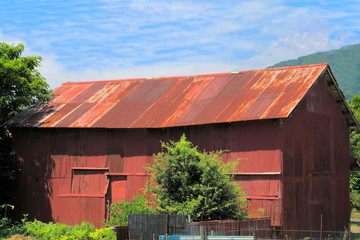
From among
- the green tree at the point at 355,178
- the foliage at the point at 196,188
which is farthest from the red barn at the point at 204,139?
the green tree at the point at 355,178

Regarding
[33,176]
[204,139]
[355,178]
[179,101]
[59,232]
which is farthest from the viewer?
[355,178]

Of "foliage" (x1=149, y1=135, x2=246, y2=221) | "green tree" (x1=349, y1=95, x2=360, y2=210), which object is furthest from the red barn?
"green tree" (x1=349, y1=95, x2=360, y2=210)

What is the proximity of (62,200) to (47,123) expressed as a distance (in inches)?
162

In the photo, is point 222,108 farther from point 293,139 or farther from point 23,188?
point 23,188

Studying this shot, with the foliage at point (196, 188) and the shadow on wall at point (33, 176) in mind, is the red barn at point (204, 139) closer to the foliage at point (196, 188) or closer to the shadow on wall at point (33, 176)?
the shadow on wall at point (33, 176)

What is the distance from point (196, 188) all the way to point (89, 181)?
8.57 metres

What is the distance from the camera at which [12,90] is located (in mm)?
27609

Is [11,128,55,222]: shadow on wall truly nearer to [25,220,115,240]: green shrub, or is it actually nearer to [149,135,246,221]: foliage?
[25,220,115,240]: green shrub

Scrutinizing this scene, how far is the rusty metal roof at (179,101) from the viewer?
24188 millimetres

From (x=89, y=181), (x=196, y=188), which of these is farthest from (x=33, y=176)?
(x=196, y=188)

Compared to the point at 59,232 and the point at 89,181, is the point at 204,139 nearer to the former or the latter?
the point at 89,181

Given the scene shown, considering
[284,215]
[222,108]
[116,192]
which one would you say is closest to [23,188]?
[116,192]

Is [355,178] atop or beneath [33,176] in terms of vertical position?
atop

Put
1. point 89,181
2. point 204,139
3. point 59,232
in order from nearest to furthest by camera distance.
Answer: point 59,232 → point 204,139 → point 89,181
